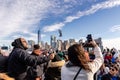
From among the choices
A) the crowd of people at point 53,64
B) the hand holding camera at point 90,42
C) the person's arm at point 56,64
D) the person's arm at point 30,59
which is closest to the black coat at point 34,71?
the crowd of people at point 53,64

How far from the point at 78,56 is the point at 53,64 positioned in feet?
18.1

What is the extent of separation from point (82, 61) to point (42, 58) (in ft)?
8.82

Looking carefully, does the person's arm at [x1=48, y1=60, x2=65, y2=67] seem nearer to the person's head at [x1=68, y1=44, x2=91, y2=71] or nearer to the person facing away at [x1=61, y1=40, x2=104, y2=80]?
the person facing away at [x1=61, y1=40, x2=104, y2=80]

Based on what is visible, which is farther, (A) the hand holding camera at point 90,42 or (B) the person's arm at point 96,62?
(A) the hand holding camera at point 90,42

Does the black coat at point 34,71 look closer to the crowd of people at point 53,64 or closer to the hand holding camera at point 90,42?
the crowd of people at point 53,64

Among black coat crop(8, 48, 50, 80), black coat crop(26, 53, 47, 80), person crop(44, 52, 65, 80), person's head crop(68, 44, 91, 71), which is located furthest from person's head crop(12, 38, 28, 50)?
person's head crop(68, 44, 91, 71)

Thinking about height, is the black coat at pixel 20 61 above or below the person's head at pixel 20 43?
below

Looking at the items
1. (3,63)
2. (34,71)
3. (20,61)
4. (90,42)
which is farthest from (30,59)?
(34,71)

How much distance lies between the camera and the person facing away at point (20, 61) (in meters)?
7.06

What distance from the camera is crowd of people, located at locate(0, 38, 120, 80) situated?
4.57m

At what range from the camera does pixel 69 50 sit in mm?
4691

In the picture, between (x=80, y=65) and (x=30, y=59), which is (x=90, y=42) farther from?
(x=30, y=59)

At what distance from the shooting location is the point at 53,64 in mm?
10039

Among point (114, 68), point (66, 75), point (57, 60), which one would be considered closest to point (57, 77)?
point (57, 60)
